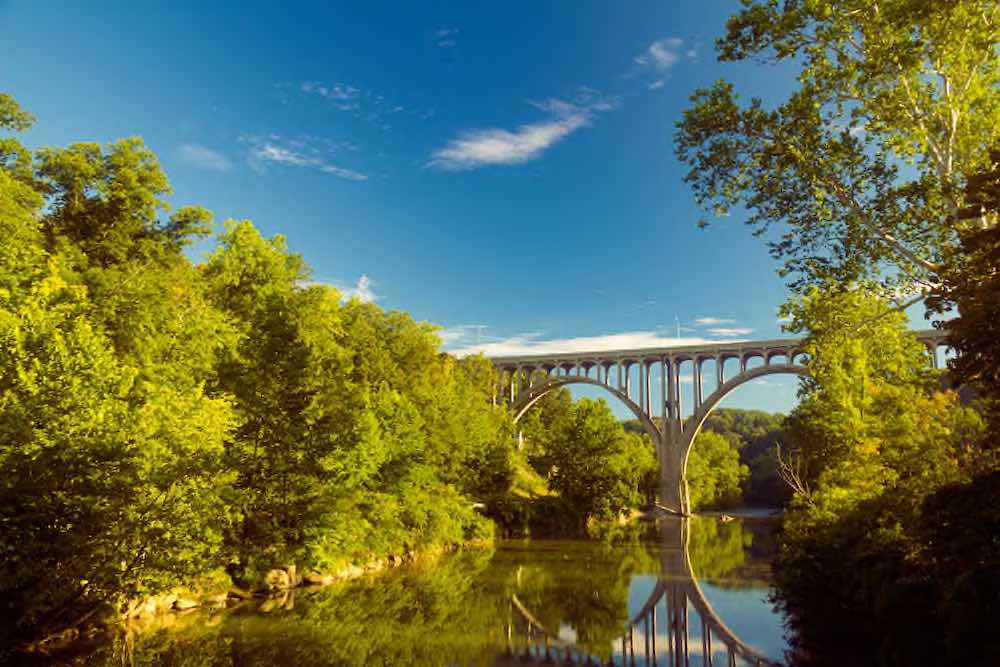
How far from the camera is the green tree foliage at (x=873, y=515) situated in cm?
1087

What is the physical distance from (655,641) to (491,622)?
4072 millimetres

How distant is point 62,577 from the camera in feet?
38.7

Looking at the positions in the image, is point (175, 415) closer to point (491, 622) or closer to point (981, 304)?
point (491, 622)

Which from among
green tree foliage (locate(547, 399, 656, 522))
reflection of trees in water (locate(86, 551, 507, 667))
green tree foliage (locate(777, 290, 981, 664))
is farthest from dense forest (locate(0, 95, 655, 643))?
green tree foliage (locate(777, 290, 981, 664))

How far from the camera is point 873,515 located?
14.2 metres

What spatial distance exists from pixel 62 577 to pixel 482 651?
788cm

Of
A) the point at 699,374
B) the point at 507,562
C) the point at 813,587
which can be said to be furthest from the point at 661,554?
the point at 699,374

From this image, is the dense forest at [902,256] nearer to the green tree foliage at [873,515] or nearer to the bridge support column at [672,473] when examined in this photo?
the green tree foliage at [873,515]

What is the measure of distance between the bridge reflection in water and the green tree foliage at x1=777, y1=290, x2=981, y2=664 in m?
1.61

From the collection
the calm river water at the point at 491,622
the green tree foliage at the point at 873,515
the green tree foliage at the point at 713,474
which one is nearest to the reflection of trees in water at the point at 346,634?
the calm river water at the point at 491,622

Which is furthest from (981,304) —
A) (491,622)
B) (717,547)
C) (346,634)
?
(717,547)

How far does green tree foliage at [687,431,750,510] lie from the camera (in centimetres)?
7250

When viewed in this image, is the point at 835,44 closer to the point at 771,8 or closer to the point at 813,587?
the point at 771,8

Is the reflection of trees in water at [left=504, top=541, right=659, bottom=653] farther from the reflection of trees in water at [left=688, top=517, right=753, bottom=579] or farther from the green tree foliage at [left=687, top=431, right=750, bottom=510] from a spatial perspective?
the green tree foliage at [left=687, top=431, right=750, bottom=510]
